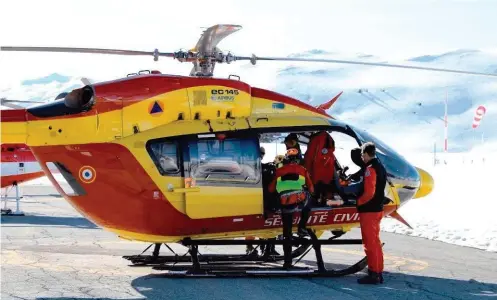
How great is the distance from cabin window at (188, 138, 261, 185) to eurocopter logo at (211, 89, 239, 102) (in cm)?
55

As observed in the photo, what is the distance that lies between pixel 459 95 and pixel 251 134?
97.2 meters

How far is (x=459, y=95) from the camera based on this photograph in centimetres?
10206

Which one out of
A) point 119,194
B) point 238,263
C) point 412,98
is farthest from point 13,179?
point 412,98

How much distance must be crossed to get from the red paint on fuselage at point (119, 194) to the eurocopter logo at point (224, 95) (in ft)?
4.57

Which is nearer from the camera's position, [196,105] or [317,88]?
[196,105]

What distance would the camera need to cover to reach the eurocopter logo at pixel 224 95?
9.79 m

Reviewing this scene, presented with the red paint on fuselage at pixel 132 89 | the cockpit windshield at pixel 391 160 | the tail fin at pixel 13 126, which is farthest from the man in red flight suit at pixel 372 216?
the tail fin at pixel 13 126

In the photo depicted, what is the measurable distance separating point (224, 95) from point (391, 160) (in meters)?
2.73

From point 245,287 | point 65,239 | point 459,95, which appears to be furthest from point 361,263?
point 459,95

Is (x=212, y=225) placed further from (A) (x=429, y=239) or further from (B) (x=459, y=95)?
(B) (x=459, y=95)

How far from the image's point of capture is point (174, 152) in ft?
31.4

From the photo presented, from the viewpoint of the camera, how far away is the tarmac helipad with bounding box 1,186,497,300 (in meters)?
8.40

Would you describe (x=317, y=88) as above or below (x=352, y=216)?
above

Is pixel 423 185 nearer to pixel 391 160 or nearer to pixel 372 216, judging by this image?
pixel 391 160
